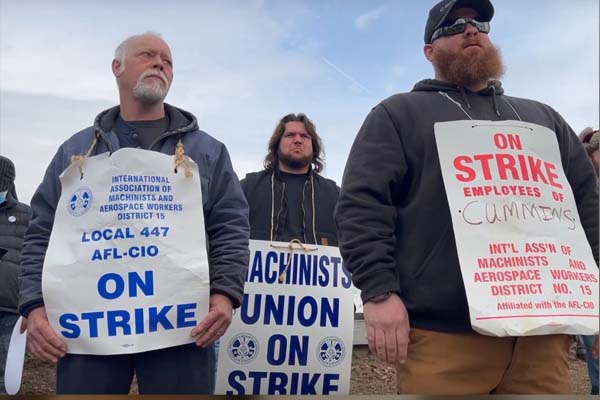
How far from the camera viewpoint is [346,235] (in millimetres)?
1896

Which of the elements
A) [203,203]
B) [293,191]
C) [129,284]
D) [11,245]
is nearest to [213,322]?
[129,284]

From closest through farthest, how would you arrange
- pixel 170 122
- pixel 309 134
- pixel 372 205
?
pixel 372 205, pixel 170 122, pixel 309 134

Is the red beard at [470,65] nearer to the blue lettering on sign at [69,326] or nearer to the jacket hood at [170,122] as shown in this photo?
the jacket hood at [170,122]

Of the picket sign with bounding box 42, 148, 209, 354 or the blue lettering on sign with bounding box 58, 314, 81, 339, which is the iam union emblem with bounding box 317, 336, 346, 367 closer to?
the picket sign with bounding box 42, 148, 209, 354

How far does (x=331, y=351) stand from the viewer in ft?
10.9

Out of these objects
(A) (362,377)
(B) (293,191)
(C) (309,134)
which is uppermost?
(C) (309,134)

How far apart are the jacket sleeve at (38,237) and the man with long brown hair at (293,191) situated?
4.53 ft

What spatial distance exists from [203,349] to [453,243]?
0.84 m

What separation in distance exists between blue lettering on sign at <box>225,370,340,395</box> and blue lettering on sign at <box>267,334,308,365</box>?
0.22ft

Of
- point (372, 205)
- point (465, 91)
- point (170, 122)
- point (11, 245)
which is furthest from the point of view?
point (11, 245)

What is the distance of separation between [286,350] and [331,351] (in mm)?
227

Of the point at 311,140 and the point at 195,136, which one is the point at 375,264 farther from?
the point at 311,140

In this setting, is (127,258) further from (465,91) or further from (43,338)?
(465,91)

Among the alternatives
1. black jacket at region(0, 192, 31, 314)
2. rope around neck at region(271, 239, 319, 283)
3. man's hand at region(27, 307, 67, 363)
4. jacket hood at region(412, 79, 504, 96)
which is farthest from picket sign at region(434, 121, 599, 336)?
black jacket at region(0, 192, 31, 314)
